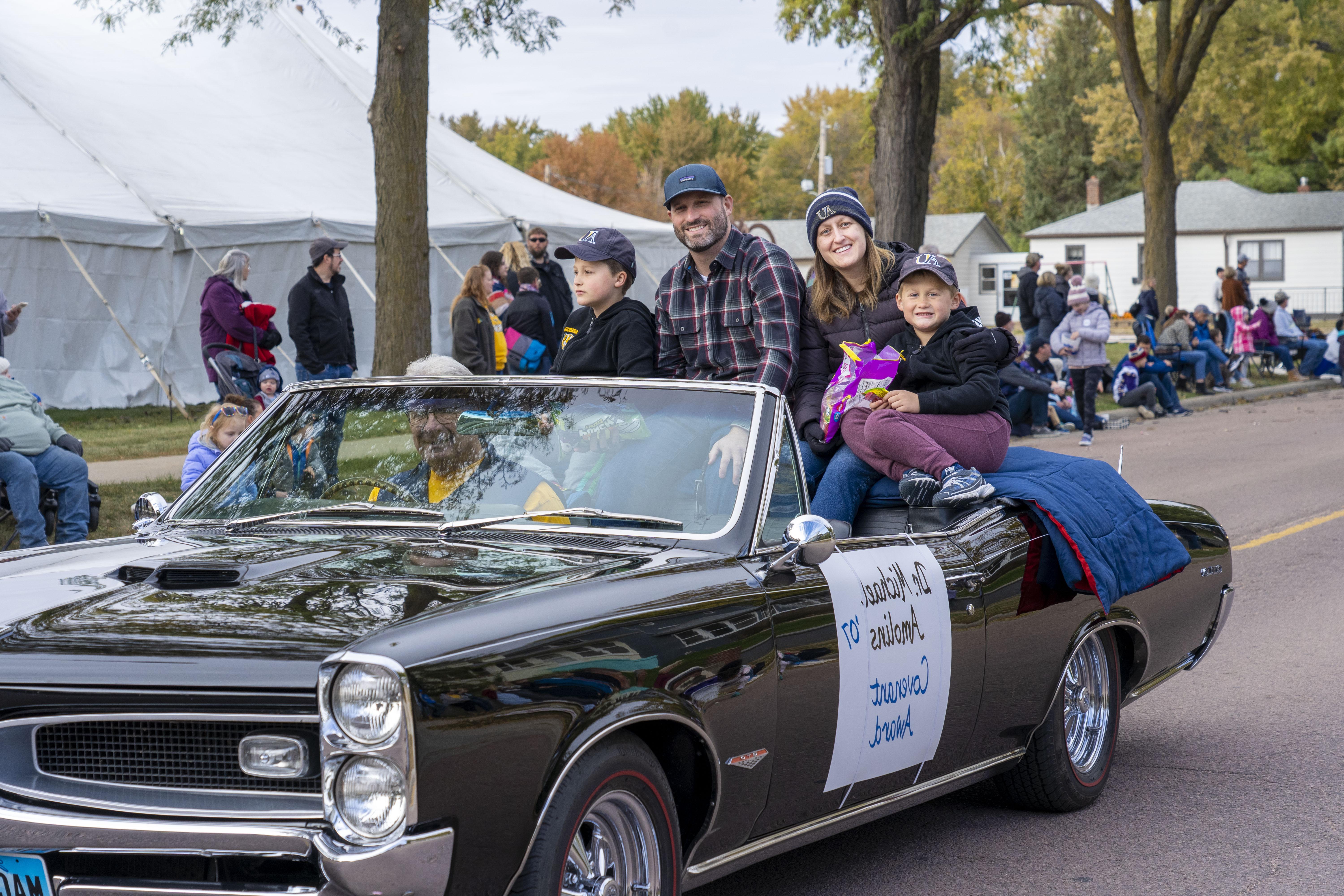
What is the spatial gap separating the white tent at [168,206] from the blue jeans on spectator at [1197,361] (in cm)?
999

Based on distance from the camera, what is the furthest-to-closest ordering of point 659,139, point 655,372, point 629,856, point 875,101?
point 659,139
point 875,101
point 655,372
point 629,856

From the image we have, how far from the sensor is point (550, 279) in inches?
604

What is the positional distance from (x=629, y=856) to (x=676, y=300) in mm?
2875

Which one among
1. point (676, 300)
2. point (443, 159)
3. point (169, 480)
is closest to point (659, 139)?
point (443, 159)

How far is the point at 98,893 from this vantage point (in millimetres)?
2781

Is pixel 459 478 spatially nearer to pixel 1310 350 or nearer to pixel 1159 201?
pixel 1159 201

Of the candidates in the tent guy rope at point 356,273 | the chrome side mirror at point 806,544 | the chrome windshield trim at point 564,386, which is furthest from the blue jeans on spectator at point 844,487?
the tent guy rope at point 356,273

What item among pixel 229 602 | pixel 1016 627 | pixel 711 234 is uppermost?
pixel 711 234

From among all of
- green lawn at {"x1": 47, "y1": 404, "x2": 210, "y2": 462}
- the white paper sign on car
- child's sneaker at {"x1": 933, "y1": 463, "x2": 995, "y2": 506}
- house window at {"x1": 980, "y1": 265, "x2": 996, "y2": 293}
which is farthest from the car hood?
house window at {"x1": 980, "y1": 265, "x2": 996, "y2": 293}

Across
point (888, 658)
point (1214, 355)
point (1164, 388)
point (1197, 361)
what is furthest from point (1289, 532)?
point (1214, 355)

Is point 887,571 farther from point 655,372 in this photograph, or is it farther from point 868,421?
point 655,372

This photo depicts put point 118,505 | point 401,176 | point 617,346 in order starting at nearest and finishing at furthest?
point 617,346 → point 118,505 → point 401,176

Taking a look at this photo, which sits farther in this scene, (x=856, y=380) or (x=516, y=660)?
(x=856, y=380)

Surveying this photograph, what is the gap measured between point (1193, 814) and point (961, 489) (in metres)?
1.45
